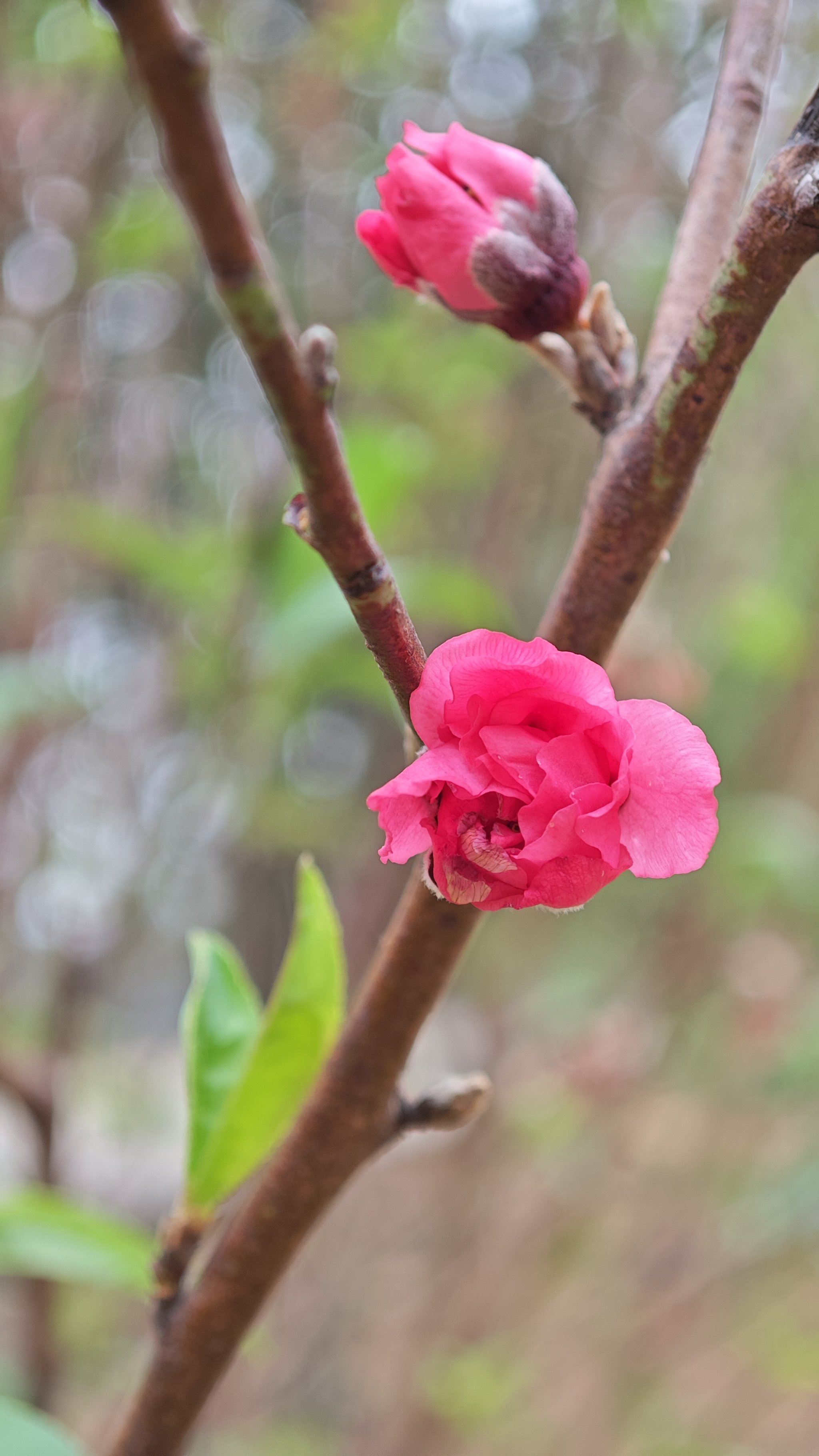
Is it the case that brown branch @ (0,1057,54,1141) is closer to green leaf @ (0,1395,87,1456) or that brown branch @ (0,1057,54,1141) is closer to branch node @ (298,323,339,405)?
green leaf @ (0,1395,87,1456)

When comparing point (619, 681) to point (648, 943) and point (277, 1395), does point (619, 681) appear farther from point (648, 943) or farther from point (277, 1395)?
point (277, 1395)

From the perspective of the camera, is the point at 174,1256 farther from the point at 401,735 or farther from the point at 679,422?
the point at 401,735

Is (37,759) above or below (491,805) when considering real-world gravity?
below

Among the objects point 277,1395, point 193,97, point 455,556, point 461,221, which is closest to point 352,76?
point 455,556

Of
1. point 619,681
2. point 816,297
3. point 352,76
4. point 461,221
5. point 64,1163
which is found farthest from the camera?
point 816,297

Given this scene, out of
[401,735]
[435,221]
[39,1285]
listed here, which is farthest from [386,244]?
[401,735]

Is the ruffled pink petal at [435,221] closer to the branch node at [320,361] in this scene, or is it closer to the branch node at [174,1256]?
the branch node at [320,361]
